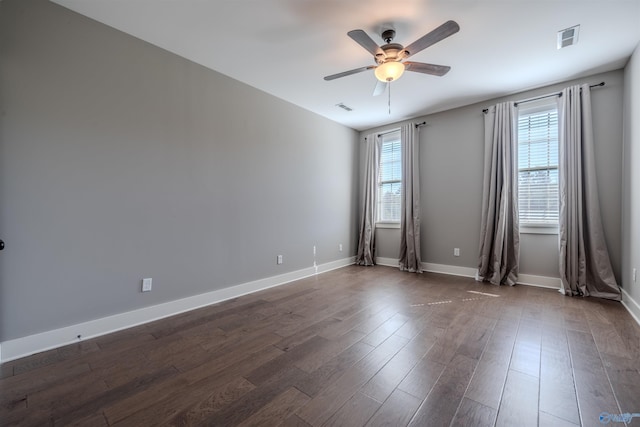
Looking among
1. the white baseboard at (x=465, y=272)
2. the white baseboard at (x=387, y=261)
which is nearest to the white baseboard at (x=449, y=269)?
the white baseboard at (x=465, y=272)

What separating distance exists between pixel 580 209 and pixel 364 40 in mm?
3289

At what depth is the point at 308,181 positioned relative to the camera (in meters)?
4.37

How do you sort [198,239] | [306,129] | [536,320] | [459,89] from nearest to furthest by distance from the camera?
[536,320] → [198,239] → [459,89] → [306,129]

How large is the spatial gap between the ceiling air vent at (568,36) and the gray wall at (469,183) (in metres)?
1.08

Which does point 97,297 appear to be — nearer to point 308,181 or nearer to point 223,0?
point 223,0

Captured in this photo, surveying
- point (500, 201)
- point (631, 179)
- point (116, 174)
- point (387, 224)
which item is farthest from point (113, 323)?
point (631, 179)

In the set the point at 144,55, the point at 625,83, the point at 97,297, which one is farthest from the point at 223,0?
the point at 625,83

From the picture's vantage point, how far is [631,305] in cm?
269

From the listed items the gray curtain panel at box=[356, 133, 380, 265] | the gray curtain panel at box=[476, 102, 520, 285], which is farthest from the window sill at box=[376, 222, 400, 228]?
the gray curtain panel at box=[476, 102, 520, 285]

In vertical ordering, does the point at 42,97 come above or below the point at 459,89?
below

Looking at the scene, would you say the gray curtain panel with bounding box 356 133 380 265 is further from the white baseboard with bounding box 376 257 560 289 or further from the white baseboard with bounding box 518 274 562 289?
the white baseboard with bounding box 518 274 562 289

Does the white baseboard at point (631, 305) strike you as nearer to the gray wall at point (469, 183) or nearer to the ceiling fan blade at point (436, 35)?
the gray wall at point (469, 183)

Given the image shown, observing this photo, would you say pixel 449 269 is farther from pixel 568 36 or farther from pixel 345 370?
pixel 345 370

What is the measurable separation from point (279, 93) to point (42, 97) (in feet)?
7.99
